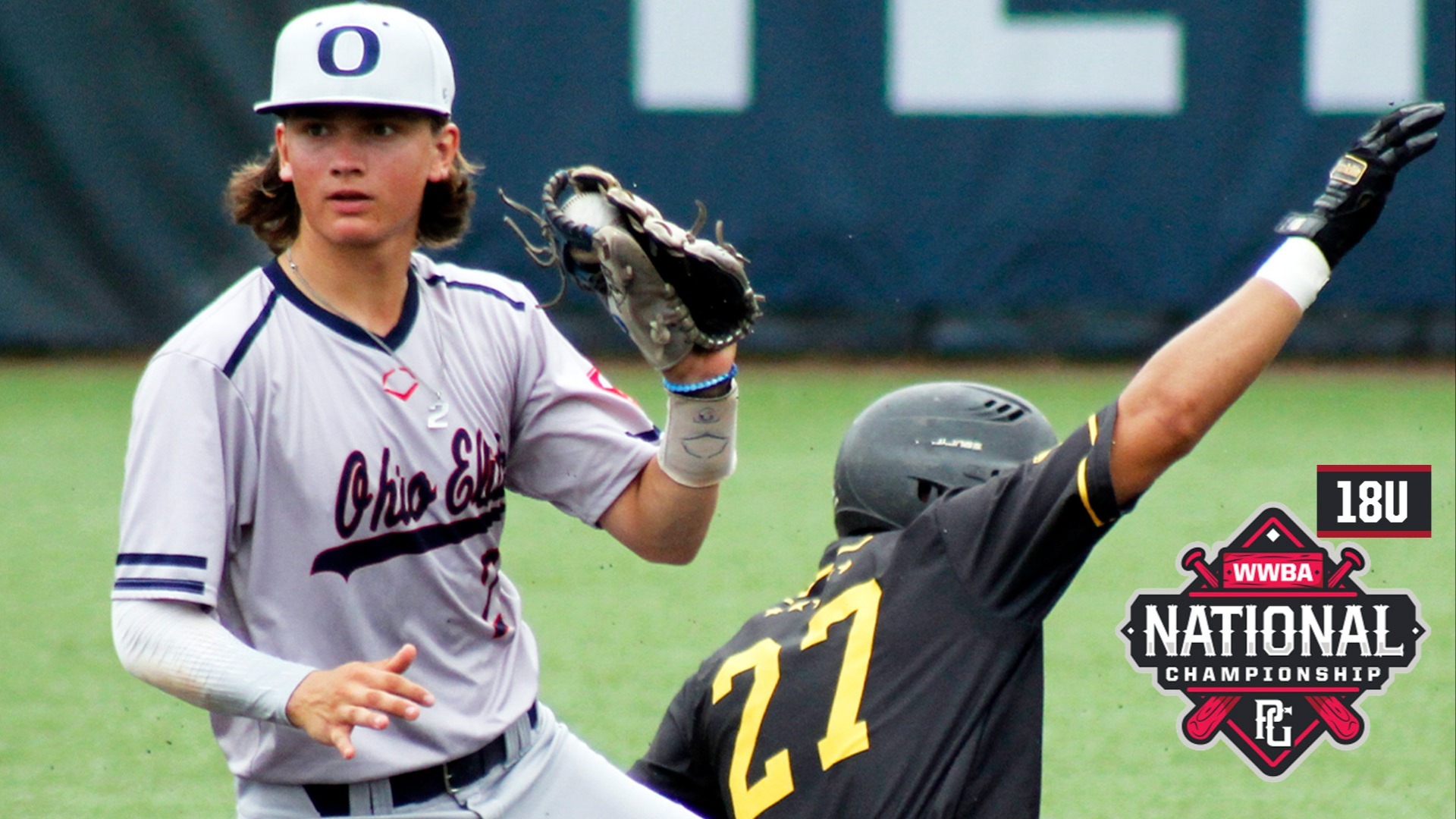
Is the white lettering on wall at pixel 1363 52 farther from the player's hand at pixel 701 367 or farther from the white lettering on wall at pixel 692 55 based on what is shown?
the player's hand at pixel 701 367

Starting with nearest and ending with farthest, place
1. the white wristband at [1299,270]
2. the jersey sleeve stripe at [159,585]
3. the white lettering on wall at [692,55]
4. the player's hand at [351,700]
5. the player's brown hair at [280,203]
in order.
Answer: the player's hand at [351,700]
the jersey sleeve stripe at [159,585]
the white wristband at [1299,270]
the player's brown hair at [280,203]
the white lettering on wall at [692,55]

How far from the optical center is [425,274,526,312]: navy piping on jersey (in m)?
3.07

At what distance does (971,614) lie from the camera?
2.80m

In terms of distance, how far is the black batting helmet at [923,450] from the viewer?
10.3ft

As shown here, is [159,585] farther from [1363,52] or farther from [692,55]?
[1363,52]

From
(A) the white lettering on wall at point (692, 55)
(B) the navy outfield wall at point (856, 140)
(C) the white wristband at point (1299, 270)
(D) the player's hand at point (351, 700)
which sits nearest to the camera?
(D) the player's hand at point (351, 700)

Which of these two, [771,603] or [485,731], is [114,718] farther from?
[485,731]

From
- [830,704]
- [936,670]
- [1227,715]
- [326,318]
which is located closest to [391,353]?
[326,318]

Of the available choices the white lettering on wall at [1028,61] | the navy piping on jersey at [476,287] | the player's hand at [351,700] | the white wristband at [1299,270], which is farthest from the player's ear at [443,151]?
the white lettering on wall at [1028,61]

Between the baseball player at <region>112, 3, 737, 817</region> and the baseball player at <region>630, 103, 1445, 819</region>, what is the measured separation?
0.28 metres

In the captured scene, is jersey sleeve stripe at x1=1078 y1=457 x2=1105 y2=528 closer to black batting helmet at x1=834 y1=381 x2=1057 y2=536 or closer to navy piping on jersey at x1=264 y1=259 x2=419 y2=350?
black batting helmet at x1=834 y1=381 x2=1057 y2=536

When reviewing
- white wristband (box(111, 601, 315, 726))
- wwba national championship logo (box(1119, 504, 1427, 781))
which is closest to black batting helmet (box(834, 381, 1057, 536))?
white wristband (box(111, 601, 315, 726))

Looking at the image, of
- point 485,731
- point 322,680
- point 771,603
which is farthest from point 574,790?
point 771,603

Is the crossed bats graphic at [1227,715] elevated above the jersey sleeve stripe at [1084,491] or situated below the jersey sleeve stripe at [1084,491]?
below
